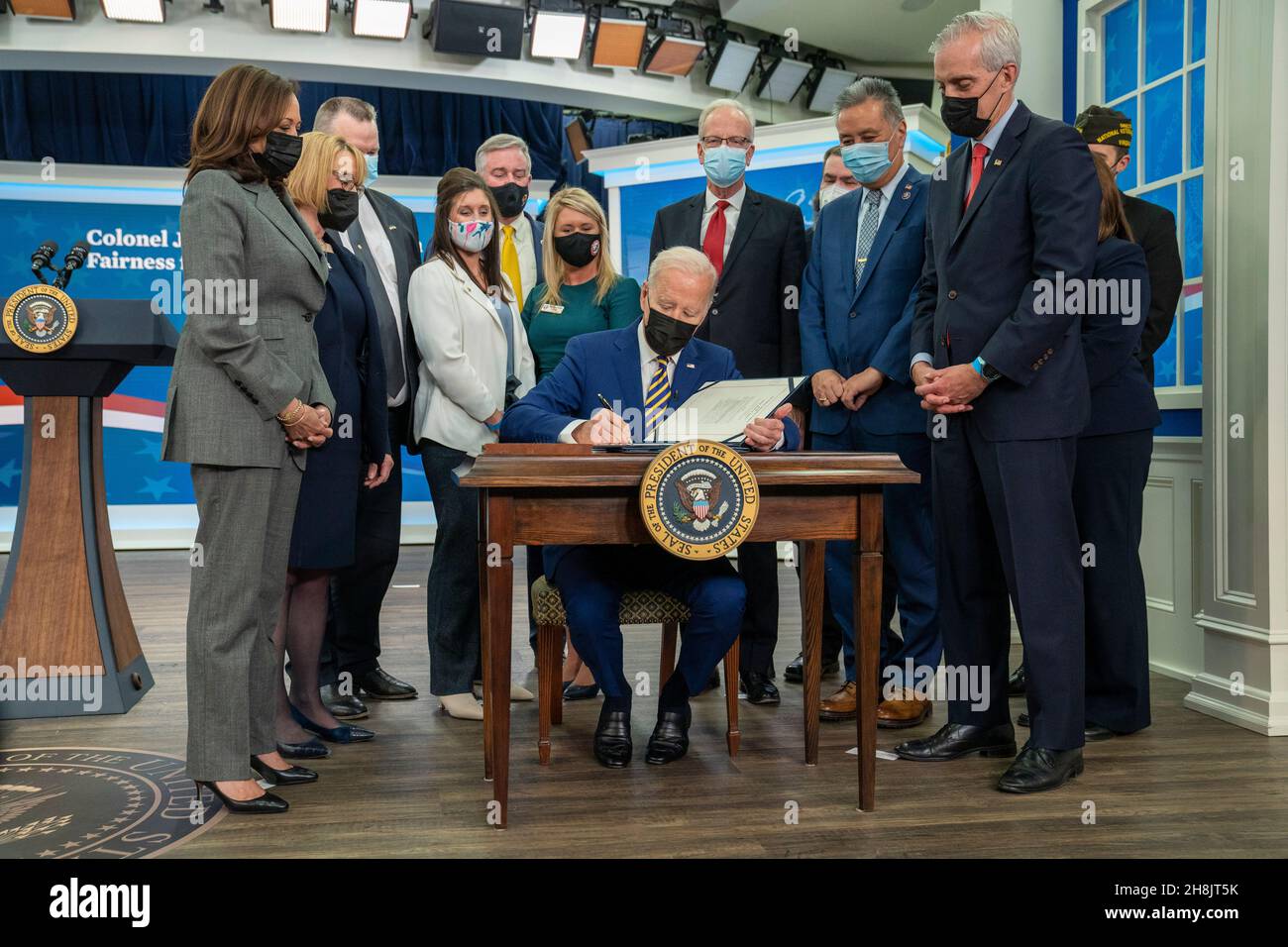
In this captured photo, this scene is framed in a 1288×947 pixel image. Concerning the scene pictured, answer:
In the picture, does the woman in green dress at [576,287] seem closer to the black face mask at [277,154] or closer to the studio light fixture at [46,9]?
the black face mask at [277,154]

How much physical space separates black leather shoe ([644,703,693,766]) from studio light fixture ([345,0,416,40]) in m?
6.80

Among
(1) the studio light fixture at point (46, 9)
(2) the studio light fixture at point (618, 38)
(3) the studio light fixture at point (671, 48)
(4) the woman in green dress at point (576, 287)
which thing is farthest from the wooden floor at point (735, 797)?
(3) the studio light fixture at point (671, 48)

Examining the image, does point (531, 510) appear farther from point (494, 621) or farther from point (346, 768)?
point (346, 768)

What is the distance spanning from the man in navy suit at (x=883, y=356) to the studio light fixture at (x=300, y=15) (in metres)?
5.97

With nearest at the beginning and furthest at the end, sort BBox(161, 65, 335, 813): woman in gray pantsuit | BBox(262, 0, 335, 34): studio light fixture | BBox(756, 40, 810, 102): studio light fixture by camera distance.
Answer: BBox(161, 65, 335, 813): woman in gray pantsuit → BBox(262, 0, 335, 34): studio light fixture → BBox(756, 40, 810, 102): studio light fixture

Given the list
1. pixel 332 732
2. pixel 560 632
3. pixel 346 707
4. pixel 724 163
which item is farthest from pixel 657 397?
pixel 346 707

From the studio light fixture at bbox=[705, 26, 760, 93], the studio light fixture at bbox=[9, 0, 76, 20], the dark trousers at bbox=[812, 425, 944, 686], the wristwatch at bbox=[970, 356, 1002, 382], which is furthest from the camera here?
the studio light fixture at bbox=[705, 26, 760, 93]

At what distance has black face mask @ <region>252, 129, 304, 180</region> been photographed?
2402 millimetres

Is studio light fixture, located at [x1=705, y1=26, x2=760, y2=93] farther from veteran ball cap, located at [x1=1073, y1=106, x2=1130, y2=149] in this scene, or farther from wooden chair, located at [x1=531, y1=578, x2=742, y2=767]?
wooden chair, located at [x1=531, y1=578, x2=742, y2=767]

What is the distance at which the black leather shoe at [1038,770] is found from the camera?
2521 mm

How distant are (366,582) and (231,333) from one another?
Result: 133 centimetres

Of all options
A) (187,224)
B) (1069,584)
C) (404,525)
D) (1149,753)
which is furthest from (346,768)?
(404,525)

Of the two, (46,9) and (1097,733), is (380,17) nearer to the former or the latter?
(46,9)

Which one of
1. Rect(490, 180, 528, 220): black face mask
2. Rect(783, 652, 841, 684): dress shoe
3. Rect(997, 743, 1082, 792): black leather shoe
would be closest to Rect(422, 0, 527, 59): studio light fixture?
Rect(490, 180, 528, 220): black face mask
